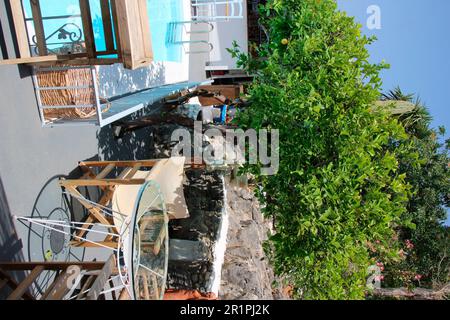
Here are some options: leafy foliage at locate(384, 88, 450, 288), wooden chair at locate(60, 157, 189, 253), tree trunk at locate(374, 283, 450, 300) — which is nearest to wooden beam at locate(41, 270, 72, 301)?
wooden chair at locate(60, 157, 189, 253)

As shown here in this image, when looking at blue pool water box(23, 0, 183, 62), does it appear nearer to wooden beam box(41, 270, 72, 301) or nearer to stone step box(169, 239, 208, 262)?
wooden beam box(41, 270, 72, 301)

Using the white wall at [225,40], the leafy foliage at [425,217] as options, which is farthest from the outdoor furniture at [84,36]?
the leafy foliage at [425,217]

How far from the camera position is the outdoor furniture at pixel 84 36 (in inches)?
160

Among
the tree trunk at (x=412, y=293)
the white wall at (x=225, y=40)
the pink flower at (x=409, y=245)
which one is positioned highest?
the white wall at (x=225, y=40)

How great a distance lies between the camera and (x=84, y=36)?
13.8 feet

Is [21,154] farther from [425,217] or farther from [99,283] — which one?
[425,217]

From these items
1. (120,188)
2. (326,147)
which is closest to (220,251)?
(120,188)

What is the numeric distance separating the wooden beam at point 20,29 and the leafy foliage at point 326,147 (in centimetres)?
279

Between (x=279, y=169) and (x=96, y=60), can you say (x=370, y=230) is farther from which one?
(x=96, y=60)

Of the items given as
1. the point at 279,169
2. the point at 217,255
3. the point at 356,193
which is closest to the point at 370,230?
the point at 356,193

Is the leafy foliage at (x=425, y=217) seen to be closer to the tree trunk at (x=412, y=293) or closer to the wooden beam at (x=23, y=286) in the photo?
the tree trunk at (x=412, y=293)

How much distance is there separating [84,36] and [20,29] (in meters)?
0.81
